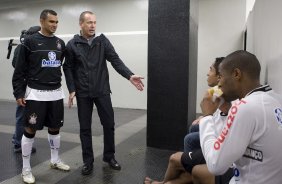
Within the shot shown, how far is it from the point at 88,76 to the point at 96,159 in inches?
42.2

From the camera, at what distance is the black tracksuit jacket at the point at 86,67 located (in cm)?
287

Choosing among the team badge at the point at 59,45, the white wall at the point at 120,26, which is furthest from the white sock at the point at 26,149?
the white wall at the point at 120,26

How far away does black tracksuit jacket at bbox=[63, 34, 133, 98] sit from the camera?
9.41ft

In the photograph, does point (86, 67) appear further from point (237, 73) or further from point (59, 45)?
point (237, 73)

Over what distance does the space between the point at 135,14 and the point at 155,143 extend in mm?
4114

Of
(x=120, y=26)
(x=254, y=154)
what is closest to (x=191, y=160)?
(x=254, y=154)

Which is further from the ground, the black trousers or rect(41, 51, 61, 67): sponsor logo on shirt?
rect(41, 51, 61, 67): sponsor logo on shirt

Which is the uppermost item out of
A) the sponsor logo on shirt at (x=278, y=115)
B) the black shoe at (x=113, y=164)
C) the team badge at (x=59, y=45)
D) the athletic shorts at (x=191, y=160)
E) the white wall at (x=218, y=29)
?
the white wall at (x=218, y=29)

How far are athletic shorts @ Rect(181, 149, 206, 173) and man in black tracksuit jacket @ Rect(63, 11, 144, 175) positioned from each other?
1001 mm

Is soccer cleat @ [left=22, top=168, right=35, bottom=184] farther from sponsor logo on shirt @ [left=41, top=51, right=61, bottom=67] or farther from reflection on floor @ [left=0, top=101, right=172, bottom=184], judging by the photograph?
sponsor logo on shirt @ [left=41, top=51, right=61, bottom=67]

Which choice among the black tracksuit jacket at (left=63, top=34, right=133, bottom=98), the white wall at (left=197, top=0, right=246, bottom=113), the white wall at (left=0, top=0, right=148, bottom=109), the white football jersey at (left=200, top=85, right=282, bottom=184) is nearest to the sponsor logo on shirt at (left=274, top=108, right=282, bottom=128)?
the white football jersey at (left=200, top=85, right=282, bottom=184)

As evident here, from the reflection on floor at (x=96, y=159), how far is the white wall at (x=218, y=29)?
Result: 8.11 ft

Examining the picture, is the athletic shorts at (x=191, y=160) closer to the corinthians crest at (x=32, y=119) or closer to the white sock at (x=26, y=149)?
the corinthians crest at (x=32, y=119)

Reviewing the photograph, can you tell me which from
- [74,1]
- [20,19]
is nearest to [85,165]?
→ [74,1]
